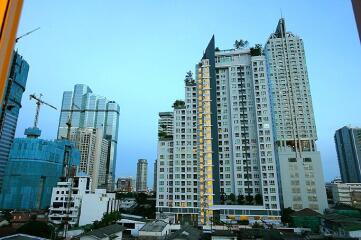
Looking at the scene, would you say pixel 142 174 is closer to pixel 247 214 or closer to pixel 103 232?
pixel 247 214

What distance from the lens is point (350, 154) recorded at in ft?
228

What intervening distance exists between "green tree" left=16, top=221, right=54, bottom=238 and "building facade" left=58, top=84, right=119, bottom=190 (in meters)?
69.1

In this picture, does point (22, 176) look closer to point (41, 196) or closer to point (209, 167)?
point (41, 196)

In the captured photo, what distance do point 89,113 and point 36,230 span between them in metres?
75.3

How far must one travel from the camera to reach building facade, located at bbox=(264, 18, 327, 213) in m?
38.9

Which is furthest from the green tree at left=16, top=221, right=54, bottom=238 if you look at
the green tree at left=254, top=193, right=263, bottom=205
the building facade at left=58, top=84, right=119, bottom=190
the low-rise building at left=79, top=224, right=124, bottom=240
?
the building facade at left=58, top=84, right=119, bottom=190

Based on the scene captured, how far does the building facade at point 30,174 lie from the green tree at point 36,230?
26884 millimetres

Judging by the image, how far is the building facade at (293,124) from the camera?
128 feet

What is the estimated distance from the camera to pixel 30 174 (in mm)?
46062

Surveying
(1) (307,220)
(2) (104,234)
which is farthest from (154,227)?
(1) (307,220)

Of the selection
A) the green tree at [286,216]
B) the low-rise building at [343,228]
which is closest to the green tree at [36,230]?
the low-rise building at [343,228]

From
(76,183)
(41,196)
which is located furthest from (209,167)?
(41,196)

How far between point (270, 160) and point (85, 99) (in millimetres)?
74200

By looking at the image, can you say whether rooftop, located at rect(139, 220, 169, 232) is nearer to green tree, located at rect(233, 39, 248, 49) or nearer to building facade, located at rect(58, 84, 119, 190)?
green tree, located at rect(233, 39, 248, 49)
